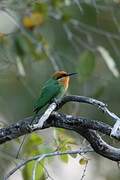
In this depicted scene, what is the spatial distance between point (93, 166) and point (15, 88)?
1.11 m

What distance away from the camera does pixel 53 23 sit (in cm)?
820

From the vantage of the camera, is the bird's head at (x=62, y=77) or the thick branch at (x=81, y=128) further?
the bird's head at (x=62, y=77)

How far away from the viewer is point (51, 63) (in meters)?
5.97

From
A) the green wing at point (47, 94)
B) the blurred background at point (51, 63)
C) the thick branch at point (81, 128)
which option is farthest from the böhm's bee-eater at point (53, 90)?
the thick branch at point (81, 128)

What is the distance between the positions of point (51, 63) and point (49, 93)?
2.45m

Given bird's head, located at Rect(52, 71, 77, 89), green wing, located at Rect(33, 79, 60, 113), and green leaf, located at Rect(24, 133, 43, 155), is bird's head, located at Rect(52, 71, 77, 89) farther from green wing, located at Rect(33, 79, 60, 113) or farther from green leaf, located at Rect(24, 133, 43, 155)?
green leaf, located at Rect(24, 133, 43, 155)

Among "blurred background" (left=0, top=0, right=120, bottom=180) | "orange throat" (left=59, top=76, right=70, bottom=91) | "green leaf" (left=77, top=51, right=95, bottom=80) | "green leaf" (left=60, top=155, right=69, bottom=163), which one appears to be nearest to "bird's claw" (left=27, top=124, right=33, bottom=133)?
"blurred background" (left=0, top=0, right=120, bottom=180)

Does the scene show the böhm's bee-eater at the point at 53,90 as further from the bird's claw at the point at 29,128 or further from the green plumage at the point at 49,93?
the bird's claw at the point at 29,128

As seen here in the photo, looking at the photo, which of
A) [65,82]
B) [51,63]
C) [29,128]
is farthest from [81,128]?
[51,63]

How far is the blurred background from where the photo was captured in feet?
11.8

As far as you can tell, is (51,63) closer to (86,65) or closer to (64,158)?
(86,65)

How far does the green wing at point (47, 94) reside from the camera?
347cm

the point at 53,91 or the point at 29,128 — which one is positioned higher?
the point at 29,128

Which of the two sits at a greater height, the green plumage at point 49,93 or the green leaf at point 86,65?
the green plumage at point 49,93
